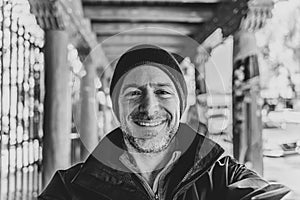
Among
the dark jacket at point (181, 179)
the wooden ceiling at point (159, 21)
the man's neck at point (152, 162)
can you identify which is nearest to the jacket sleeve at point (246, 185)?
the dark jacket at point (181, 179)

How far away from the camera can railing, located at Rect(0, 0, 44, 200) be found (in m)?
1.54

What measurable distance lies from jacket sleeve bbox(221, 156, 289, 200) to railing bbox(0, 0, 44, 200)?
0.56 metres

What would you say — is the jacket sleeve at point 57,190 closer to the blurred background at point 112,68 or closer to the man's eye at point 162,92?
the blurred background at point 112,68

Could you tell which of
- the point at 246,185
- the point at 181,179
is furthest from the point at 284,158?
the point at 181,179

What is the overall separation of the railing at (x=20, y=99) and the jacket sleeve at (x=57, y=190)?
11cm

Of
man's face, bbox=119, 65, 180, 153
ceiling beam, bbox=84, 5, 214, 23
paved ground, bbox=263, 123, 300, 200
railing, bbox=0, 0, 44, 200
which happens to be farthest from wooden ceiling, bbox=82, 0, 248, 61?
paved ground, bbox=263, 123, 300, 200

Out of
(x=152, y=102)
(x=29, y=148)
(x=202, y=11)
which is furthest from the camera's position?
(x=29, y=148)

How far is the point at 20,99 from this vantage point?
1.58 meters

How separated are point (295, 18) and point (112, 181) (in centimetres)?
71

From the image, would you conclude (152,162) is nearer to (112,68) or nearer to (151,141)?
(151,141)

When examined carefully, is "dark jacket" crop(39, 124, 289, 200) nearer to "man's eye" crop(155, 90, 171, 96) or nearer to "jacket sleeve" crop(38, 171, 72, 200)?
"jacket sleeve" crop(38, 171, 72, 200)

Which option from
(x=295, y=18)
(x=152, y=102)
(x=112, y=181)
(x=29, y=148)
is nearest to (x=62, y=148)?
(x=29, y=148)

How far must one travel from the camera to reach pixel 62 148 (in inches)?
60.3

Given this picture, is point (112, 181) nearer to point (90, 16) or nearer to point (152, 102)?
point (152, 102)
